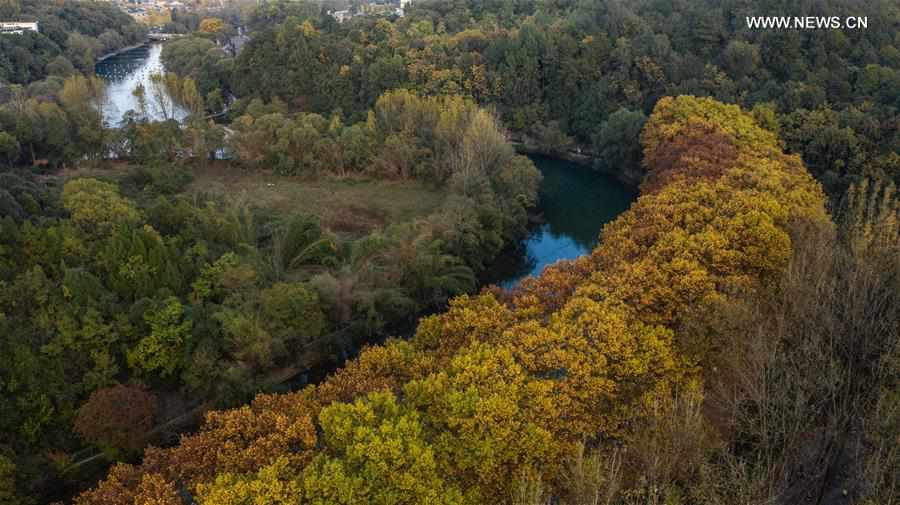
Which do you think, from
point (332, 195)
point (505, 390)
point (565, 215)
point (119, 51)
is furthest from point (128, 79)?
point (505, 390)

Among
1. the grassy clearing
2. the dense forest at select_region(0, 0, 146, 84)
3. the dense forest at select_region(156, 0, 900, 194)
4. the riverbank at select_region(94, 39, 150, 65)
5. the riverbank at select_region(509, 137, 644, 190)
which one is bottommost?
the grassy clearing

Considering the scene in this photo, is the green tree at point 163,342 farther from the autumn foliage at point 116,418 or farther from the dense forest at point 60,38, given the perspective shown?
the dense forest at point 60,38

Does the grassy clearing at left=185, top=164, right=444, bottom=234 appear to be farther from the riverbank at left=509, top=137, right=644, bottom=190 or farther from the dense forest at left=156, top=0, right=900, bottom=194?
the riverbank at left=509, top=137, right=644, bottom=190

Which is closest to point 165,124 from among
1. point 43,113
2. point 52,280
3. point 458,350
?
point 43,113

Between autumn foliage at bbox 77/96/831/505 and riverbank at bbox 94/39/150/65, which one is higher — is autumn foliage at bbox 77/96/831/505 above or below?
above

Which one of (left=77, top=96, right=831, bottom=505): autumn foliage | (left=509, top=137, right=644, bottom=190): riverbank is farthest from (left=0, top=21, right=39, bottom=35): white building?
(left=77, top=96, right=831, bottom=505): autumn foliage
